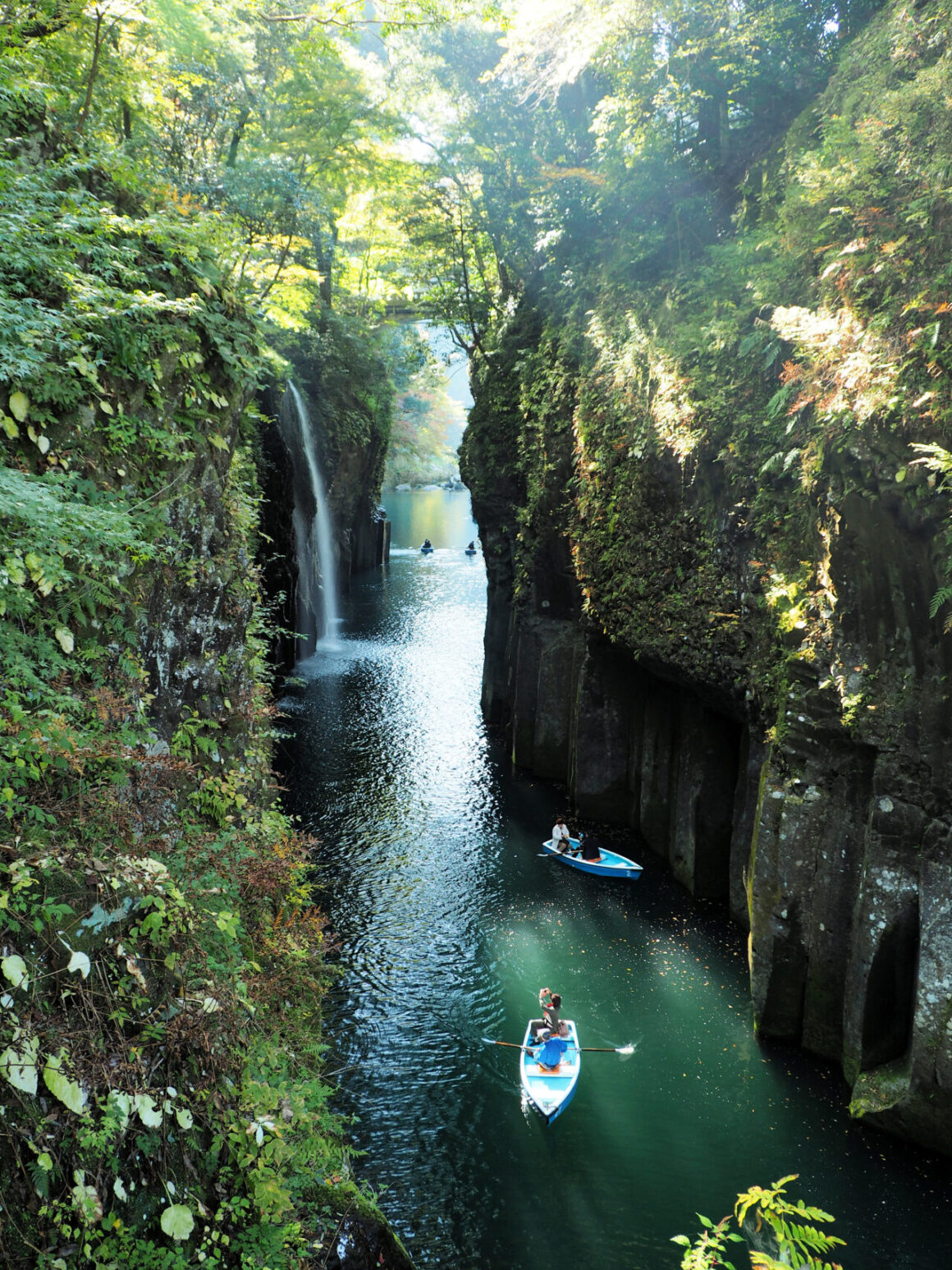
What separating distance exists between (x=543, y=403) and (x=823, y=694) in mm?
13095

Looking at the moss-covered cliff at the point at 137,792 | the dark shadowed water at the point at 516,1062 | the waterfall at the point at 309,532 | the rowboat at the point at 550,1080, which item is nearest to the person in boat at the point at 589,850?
the dark shadowed water at the point at 516,1062

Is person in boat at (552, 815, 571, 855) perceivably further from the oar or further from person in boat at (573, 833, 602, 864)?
the oar

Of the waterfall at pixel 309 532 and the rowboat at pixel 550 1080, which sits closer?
the rowboat at pixel 550 1080

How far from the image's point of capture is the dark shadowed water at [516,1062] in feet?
30.8

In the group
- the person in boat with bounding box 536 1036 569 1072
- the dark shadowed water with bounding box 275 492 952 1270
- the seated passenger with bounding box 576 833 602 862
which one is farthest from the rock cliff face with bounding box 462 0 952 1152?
the person in boat with bounding box 536 1036 569 1072

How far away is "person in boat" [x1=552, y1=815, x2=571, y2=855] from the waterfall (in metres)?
15.9

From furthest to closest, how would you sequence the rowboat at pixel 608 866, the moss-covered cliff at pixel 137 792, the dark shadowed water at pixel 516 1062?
1. the rowboat at pixel 608 866
2. the dark shadowed water at pixel 516 1062
3. the moss-covered cliff at pixel 137 792

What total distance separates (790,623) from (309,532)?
2583 cm

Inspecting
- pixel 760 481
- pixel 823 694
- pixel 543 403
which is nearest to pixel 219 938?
pixel 823 694

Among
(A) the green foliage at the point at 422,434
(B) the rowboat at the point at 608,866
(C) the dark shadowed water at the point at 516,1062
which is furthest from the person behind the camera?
(A) the green foliage at the point at 422,434

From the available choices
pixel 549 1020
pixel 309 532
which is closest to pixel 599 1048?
pixel 549 1020

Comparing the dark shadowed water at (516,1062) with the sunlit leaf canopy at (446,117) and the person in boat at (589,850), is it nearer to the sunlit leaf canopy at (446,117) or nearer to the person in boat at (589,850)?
the person in boat at (589,850)

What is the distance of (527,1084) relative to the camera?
11062 mm

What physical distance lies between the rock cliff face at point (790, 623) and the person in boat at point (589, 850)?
67.4 inches
